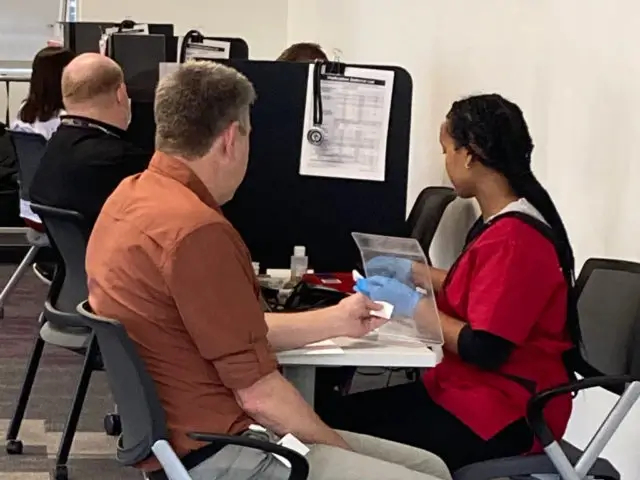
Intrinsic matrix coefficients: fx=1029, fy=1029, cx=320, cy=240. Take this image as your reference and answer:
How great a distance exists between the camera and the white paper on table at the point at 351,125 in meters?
2.95

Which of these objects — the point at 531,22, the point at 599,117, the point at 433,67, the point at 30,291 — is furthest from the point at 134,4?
the point at 599,117

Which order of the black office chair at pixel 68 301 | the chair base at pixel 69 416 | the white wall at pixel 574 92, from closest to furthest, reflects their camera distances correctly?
the white wall at pixel 574 92 → the black office chair at pixel 68 301 → the chair base at pixel 69 416

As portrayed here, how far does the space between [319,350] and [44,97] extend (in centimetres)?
326

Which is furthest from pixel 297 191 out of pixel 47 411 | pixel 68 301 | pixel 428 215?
pixel 47 411

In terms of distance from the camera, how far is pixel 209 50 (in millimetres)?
4141

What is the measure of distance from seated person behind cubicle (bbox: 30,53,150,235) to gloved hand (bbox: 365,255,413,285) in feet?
3.73

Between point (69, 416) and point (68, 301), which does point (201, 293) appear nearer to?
point (68, 301)

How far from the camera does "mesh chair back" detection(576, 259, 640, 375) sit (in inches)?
82.0

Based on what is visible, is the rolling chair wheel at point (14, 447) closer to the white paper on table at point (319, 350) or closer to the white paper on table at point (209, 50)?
the white paper on table at point (209, 50)

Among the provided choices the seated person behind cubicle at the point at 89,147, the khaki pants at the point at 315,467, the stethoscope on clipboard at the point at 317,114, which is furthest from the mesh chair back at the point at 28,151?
the khaki pants at the point at 315,467

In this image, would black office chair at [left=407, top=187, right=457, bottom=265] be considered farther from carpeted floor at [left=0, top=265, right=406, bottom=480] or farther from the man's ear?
the man's ear

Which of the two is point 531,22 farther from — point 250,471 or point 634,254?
point 250,471

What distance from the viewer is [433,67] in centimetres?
414

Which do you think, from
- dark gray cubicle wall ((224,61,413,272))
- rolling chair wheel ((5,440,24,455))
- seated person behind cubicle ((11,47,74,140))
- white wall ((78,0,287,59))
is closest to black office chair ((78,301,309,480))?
dark gray cubicle wall ((224,61,413,272))
